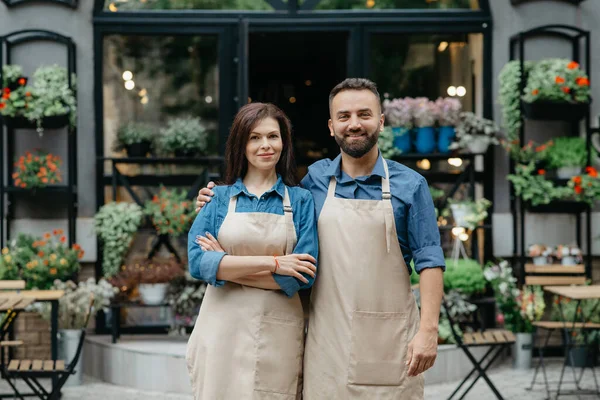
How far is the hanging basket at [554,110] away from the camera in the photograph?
801 centimetres

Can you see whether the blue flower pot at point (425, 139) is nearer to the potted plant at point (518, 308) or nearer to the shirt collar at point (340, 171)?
the potted plant at point (518, 308)

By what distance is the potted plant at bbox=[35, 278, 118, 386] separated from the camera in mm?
7535

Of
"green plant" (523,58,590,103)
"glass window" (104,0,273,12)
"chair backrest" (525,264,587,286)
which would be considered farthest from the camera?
"glass window" (104,0,273,12)

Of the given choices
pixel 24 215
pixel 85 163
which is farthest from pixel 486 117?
pixel 24 215

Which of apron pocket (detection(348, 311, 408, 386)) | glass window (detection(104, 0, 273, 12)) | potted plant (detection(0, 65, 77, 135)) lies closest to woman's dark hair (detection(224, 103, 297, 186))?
apron pocket (detection(348, 311, 408, 386))

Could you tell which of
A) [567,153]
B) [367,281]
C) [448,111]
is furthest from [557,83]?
[367,281]

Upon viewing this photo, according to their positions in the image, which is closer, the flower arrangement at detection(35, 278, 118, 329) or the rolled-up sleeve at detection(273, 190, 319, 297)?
the rolled-up sleeve at detection(273, 190, 319, 297)

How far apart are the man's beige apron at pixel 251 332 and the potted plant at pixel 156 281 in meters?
4.30

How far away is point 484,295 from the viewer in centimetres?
848

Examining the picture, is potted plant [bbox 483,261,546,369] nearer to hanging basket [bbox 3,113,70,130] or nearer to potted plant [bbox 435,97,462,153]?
potted plant [bbox 435,97,462,153]

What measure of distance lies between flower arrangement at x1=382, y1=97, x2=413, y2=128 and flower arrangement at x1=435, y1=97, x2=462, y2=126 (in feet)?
0.83

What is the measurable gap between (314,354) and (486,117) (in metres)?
5.33

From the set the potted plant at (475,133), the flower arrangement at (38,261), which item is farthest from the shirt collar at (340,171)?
the potted plant at (475,133)

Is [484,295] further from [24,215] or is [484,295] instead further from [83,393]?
[24,215]
